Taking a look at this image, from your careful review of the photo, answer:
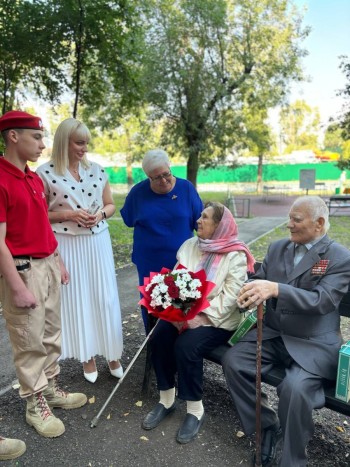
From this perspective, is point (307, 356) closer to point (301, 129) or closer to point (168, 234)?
point (168, 234)

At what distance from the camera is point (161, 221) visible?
316 centimetres

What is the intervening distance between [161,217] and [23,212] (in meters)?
1.10

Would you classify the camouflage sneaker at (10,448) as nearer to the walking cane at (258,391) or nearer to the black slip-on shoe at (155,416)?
the black slip-on shoe at (155,416)

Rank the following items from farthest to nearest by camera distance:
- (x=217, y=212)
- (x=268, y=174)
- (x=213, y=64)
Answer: (x=268, y=174)
(x=213, y=64)
(x=217, y=212)

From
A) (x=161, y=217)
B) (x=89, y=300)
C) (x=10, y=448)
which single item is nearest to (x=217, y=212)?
(x=161, y=217)

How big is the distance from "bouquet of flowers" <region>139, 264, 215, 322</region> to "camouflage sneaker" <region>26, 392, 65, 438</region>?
1.00 metres

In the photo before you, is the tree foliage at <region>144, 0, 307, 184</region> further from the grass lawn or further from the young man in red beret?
the young man in red beret

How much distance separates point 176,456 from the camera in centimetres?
249

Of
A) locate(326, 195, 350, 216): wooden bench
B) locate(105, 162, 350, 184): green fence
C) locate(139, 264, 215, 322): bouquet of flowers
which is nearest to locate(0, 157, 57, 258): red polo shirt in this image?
locate(139, 264, 215, 322): bouquet of flowers

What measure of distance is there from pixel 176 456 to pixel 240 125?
16.1 meters

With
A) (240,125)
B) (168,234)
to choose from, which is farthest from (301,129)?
(168,234)

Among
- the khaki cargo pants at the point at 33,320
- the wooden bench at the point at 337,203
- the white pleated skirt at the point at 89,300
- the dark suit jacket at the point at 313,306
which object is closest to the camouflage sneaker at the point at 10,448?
the khaki cargo pants at the point at 33,320

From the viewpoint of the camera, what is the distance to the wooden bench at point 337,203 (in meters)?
15.7

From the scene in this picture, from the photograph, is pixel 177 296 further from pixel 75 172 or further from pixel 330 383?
pixel 75 172
